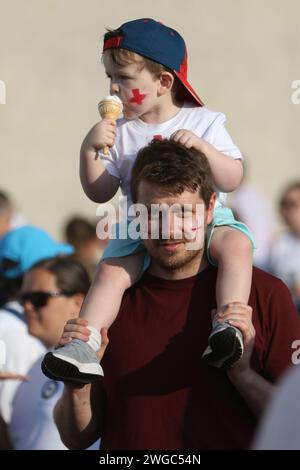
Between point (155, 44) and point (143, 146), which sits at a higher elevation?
point (155, 44)

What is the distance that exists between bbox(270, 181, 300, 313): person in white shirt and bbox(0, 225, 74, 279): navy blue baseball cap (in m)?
3.13

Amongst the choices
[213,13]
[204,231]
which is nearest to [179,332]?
[204,231]

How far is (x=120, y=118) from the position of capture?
160 inches

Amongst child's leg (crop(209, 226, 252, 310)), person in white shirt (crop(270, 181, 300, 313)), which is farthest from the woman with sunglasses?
person in white shirt (crop(270, 181, 300, 313))

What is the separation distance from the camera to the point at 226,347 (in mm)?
3521

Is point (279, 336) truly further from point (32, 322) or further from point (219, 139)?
point (32, 322)

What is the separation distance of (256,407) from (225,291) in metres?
0.41

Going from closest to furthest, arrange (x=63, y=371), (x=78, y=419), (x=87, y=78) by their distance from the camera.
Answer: (x=63, y=371) < (x=78, y=419) < (x=87, y=78)

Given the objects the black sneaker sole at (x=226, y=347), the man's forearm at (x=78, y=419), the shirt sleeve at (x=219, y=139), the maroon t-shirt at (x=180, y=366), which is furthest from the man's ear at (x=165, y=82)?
the man's forearm at (x=78, y=419)

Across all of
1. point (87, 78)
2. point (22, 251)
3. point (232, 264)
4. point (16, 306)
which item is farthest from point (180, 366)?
point (87, 78)

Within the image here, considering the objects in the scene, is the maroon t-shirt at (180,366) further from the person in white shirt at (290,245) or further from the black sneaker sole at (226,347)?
the person in white shirt at (290,245)

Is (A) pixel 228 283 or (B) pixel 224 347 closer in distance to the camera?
(B) pixel 224 347

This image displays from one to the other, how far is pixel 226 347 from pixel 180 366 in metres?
0.34

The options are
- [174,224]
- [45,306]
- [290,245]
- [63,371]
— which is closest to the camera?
[63,371]
